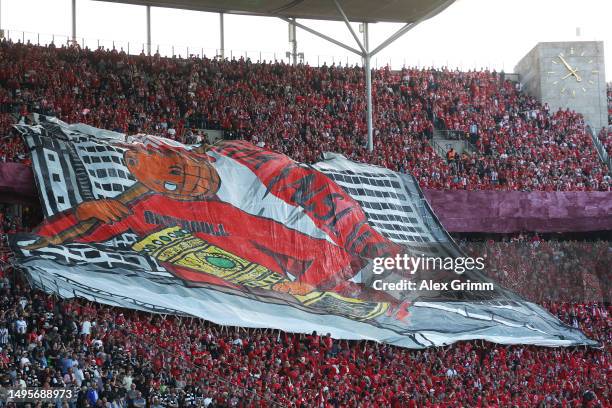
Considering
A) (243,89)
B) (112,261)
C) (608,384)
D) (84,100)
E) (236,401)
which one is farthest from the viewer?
(243,89)

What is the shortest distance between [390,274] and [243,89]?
8.69m

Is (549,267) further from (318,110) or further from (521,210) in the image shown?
(318,110)

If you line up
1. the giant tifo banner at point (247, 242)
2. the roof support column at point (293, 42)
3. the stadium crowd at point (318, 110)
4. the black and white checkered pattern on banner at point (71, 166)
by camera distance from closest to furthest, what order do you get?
the giant tifo banner at point (247, 242)
the black and white checkered pattern on banner at point (71, 166)
the stadium crowd at point (318, 110)
the roof support column at point (293, 42)

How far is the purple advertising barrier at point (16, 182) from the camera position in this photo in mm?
22859

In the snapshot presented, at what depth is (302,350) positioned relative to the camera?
22984 mm

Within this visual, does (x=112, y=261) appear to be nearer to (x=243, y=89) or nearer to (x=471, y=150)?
(x=243, y=89)

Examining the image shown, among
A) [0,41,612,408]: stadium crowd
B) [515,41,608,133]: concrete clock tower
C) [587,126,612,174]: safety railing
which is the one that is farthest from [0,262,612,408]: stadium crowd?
[515,41,608,133]: concrete clock tower

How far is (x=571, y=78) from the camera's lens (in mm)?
38344

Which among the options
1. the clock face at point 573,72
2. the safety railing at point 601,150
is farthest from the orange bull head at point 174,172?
the clock face at point 573,72

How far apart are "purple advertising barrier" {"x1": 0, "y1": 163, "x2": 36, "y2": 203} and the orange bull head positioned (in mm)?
2265

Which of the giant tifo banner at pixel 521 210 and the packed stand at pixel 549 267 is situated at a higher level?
the giant tifo banner at pixel 521 210

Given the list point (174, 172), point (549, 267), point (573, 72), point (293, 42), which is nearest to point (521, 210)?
point (549, 267)

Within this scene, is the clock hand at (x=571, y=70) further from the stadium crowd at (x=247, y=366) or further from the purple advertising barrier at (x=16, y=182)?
the purple advertising barrier at (x=16, y=182)

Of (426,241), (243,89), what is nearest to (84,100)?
(243,89)
